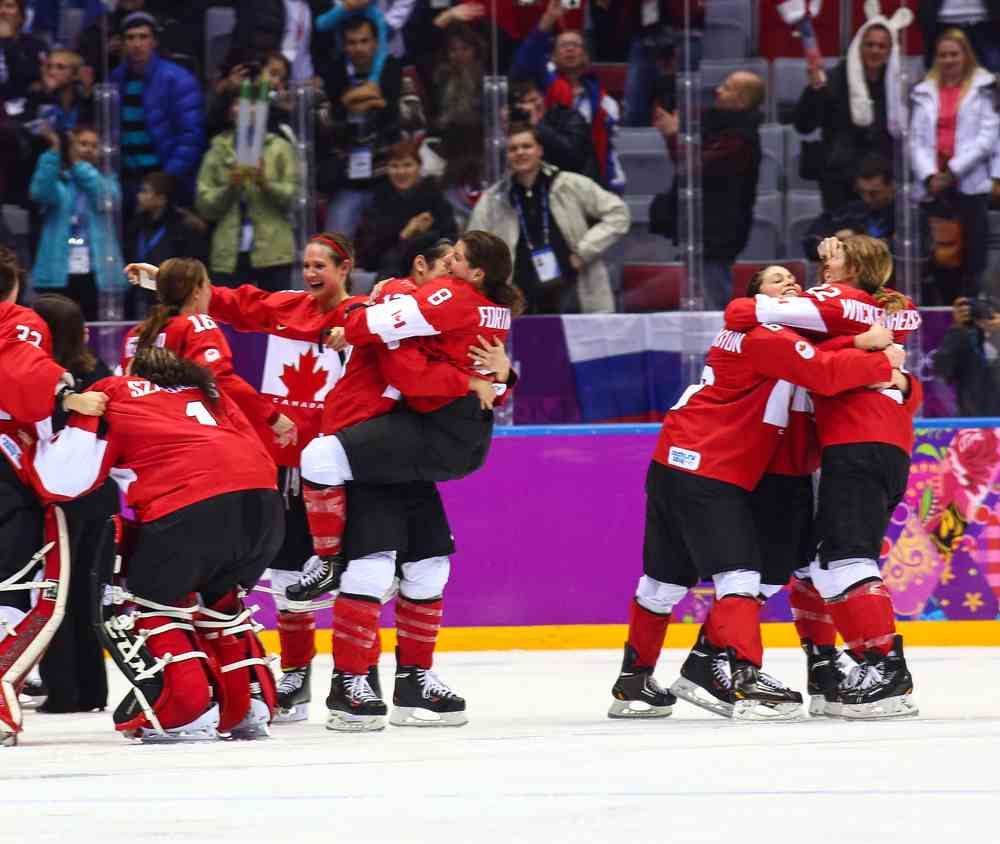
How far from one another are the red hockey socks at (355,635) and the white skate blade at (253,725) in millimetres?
311

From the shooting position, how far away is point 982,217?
936 cm

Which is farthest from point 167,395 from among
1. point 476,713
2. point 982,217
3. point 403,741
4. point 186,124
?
point 982,217

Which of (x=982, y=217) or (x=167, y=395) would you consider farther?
(x=982, y=217)

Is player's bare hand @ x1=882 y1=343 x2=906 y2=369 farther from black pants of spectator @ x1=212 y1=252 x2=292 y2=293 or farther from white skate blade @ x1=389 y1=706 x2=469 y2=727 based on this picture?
black pants of spectator @ x1=212 y1=252 x2=292 y2=293

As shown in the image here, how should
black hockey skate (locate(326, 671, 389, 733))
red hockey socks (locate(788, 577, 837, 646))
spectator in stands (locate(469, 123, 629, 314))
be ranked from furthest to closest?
spectator in stands (locate(469, 123, 629, 314)), red hockey socks (locate(788, 577, 837, 646)), black hockey skate (locate(326, 671, 389, 733))

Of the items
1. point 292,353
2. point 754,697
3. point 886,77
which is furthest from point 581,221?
point 754,697

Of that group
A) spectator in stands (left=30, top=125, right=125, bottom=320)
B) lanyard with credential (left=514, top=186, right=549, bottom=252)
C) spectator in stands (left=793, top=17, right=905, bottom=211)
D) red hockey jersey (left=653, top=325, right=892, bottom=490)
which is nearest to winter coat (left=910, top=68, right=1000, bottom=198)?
spectator in stands (left=793, top=17, right=905, bottom=211)

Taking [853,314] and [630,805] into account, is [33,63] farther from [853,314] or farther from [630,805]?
[630,805]

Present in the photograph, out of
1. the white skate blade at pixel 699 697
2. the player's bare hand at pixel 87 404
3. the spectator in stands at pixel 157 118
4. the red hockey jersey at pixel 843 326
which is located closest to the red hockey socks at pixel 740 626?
the white skate blade at pixel 699 697

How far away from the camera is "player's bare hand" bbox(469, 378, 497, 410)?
6.25 metres

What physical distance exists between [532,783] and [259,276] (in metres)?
4.81

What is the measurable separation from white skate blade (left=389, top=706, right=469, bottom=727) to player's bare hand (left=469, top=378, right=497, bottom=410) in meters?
0.95

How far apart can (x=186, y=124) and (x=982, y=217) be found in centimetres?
367

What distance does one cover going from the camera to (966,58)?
9.59 m
